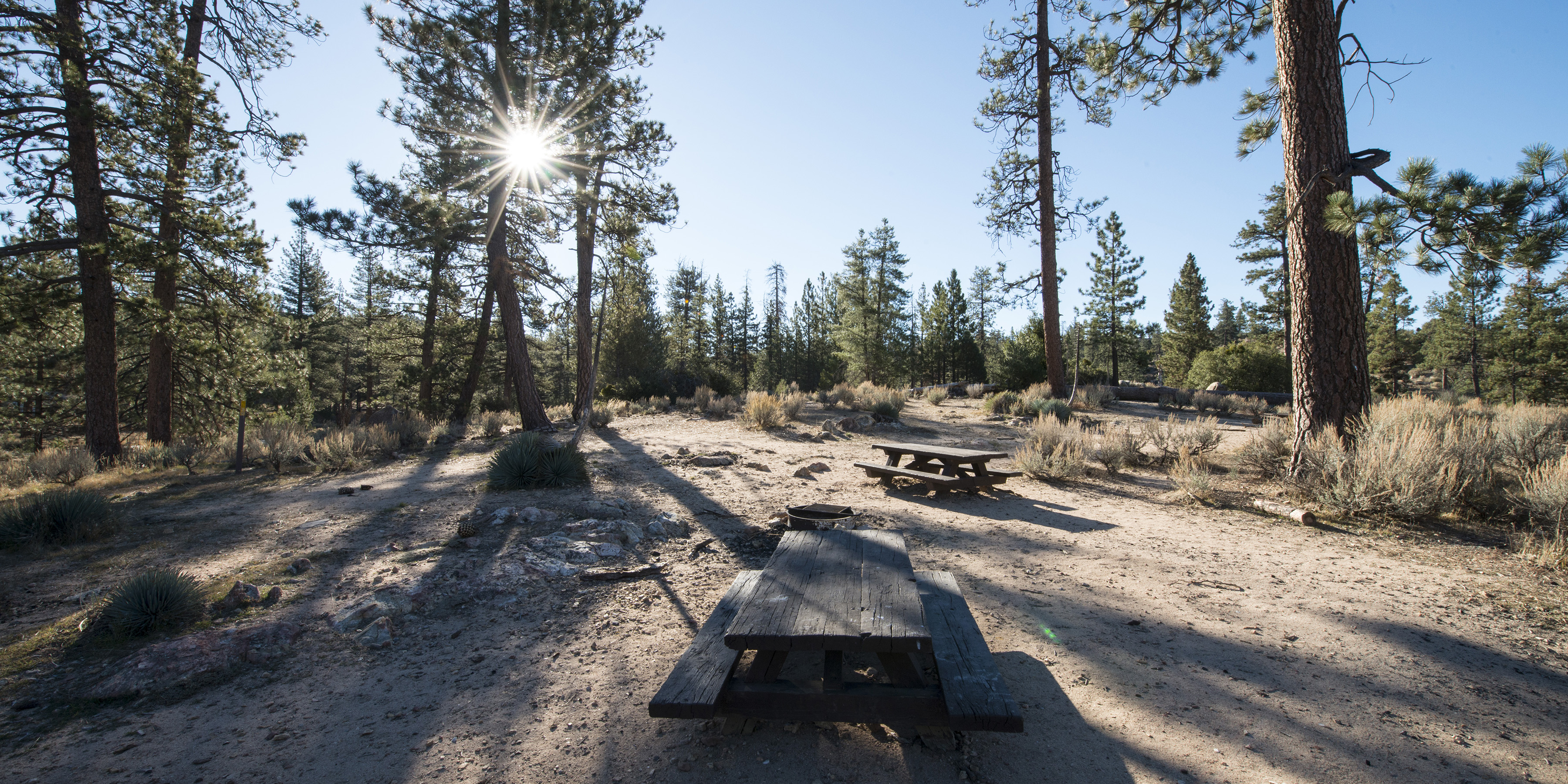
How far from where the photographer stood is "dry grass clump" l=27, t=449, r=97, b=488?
821cm

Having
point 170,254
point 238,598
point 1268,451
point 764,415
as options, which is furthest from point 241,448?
point 1268,451

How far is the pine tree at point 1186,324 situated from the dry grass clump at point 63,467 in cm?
5000

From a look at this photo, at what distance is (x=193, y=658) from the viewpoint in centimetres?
313

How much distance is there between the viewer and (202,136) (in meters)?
10.0

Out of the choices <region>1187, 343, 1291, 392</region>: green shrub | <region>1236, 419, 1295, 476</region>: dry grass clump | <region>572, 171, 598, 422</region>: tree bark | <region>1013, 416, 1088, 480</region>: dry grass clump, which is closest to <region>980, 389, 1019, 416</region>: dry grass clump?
<region>1013, 416, 1088, 480</region>: dry grass clump

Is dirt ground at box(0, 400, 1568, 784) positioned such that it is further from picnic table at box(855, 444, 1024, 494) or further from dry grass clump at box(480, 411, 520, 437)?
dry grass clump at box(480, 411, 520, 437)

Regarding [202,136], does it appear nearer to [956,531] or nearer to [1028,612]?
[956,531]

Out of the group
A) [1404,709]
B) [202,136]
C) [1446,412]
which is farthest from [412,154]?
[1446,412]

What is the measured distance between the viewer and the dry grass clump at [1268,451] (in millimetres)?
7125

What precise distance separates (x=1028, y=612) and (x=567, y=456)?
578 cm

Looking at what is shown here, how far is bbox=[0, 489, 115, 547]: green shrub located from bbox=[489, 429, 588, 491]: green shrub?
129 inches

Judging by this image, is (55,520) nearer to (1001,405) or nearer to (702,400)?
(702,400)

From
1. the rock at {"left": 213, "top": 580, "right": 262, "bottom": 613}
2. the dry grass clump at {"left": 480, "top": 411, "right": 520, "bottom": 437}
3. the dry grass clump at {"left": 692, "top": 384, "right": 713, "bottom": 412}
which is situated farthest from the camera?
the dry grass clump at {"left": 692, "top": 384, "right": 713, "bottom": 412}

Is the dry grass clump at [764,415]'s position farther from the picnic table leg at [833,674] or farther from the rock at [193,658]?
the picnic table leg at [833,674]
